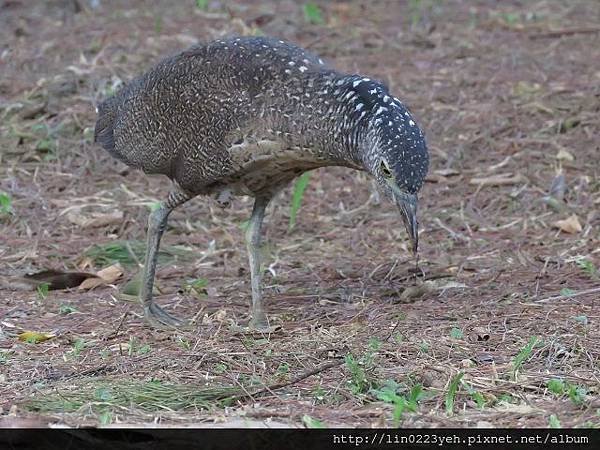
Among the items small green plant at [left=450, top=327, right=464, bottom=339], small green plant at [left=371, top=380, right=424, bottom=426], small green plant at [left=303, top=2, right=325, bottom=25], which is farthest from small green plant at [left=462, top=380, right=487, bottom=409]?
small green plant at [left=303, top=2, right=325, bottom=25]

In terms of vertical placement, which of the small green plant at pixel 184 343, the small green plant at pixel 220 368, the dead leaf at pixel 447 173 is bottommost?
the dead leaf at pixel 447 173

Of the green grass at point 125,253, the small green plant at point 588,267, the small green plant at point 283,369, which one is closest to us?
the small green plant at point 283,369

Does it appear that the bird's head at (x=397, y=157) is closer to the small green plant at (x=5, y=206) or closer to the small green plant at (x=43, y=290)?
the small green plant at (x=43, y=290)

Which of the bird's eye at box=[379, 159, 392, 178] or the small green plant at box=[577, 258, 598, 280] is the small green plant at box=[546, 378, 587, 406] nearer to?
the bird's eye at box=[379, 159, 392, 178]

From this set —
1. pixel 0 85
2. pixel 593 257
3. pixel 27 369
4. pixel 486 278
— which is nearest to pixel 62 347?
pixel 27 369

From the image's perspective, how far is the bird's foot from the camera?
7.04 meters

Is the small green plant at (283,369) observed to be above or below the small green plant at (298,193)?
above

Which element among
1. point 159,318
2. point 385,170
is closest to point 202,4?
point 159,318

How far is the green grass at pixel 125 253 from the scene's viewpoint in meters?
8.35

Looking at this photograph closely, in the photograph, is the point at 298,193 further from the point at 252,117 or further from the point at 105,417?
the point at 105,417

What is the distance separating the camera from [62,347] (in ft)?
21.8

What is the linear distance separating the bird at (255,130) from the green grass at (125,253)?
93cm

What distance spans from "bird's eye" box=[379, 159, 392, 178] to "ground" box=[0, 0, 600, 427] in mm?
902

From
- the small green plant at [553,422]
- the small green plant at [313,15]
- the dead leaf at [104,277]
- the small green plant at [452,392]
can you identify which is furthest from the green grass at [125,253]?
the small green plant at [313,15]
